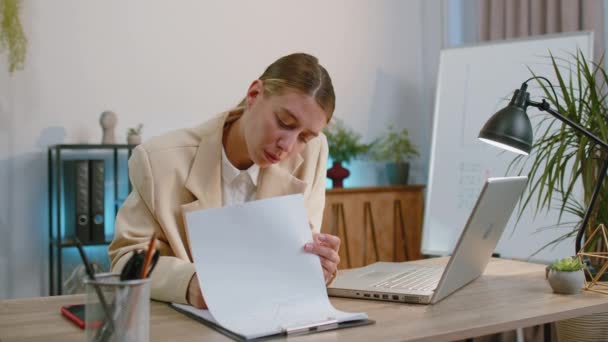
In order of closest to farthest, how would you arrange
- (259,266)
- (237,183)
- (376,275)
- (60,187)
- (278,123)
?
1. (259,266)
2. (278,123)
3. (376,275)
4. (237,183)
5. (60,187)

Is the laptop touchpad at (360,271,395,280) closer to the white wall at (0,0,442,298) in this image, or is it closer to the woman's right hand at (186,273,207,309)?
the woman's right hand at (186,273,207,309)

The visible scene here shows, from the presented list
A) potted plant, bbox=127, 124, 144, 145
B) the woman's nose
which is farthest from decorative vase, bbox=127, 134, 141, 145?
the woman's nose

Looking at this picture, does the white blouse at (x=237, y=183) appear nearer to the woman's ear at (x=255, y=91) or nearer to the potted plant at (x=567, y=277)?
the woman's ear at (x=255, y=91)

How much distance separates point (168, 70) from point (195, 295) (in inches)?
100

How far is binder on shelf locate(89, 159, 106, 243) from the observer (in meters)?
3.37

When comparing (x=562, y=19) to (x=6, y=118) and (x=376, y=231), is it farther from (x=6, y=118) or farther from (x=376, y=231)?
(x=6, y=118)

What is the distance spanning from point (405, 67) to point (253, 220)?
3456 mm

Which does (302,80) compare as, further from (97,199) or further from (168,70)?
(168,70)

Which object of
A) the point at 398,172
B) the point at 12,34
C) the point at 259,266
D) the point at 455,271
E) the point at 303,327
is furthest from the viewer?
the point at 398,172

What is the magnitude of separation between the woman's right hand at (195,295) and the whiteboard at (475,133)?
89.9 inches

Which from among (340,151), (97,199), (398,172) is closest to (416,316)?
(97,199)

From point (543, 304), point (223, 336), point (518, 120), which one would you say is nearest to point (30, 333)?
point (223, 336)

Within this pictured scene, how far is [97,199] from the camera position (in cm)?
338

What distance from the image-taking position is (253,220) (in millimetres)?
1342
